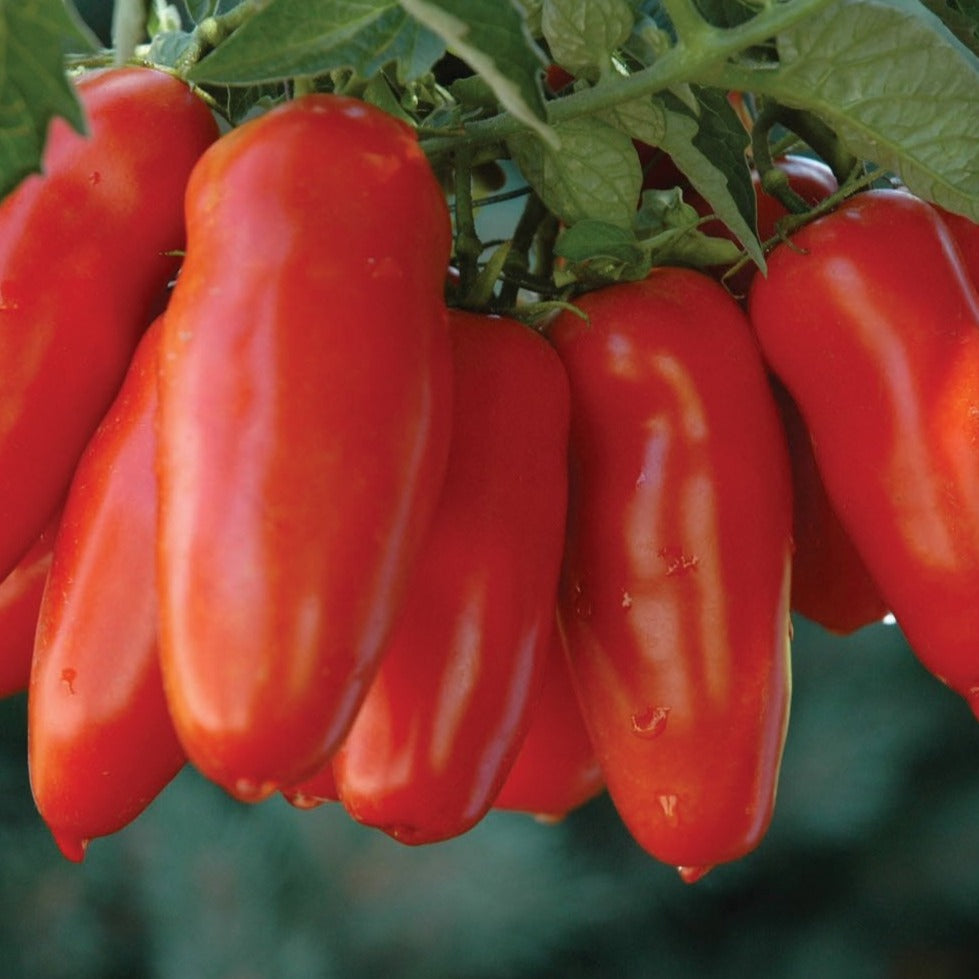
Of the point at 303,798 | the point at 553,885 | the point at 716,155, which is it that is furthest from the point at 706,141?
the point at 553,885

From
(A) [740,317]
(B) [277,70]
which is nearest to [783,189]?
(A) [740,317]

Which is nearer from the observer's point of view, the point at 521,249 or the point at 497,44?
the point at 497,44

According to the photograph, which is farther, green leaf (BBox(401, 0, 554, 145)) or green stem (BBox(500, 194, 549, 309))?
green stem (BBox(500, 194, 549, 309))

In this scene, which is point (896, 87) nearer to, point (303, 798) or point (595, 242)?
point (595, 242)

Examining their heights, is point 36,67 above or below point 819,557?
above

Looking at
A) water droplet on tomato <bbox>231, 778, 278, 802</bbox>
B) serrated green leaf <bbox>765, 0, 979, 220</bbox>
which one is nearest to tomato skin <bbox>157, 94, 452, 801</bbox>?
water droplet on tomato <bbox>231, 778, 278, 802</bbox>

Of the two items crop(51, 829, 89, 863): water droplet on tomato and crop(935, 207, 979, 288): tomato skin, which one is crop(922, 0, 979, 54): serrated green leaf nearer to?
crop(935, 207, 979, 288): tomato skin

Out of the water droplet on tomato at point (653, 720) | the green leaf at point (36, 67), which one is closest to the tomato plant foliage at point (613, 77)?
the green leaf at point (36, 67)
